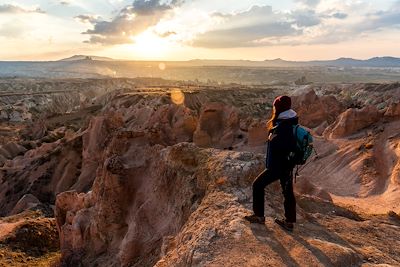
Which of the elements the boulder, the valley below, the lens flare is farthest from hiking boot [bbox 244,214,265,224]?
the lens flare

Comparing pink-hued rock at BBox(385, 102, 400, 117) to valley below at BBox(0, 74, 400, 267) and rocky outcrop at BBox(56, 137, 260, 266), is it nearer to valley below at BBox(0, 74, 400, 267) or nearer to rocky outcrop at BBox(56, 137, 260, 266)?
valley below at BBox(0, 74, 400, 267)

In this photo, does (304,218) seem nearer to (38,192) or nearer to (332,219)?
(332,219)

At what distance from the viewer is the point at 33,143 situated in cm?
4597

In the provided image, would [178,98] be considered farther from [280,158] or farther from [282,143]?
[282,143]

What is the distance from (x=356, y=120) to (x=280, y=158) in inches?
951

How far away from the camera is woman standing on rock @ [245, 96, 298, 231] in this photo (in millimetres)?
7211

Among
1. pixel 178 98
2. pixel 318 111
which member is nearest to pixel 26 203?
pixel 318 111

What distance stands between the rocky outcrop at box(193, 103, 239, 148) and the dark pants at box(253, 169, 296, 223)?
79.3ft

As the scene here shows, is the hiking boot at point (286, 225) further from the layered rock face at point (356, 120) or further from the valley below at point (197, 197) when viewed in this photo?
the layered rock face at point (356, 120)

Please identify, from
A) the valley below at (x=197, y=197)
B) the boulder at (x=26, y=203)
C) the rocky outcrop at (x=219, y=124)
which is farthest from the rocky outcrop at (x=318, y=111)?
the boulder at (x=26, y=203)

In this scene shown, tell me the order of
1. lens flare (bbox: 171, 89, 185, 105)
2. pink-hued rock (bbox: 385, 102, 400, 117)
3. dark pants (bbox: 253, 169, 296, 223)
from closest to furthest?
dark pants (bbox: 253, 169, 296, 223)
pink-hued rock (bbox: 385, 102, 400, 117)
lens flare (bbox: 171, 89, 185, 105)

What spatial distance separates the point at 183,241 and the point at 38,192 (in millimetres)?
24067

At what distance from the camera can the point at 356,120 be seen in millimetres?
29656

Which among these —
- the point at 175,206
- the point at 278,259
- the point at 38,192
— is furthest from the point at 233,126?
the point at 278,259
